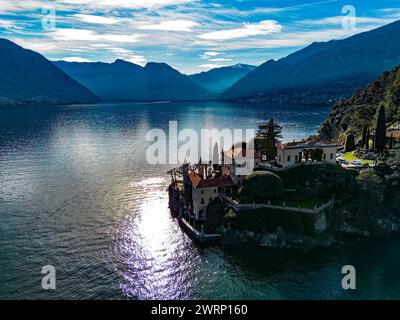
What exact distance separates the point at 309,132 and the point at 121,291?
163 m

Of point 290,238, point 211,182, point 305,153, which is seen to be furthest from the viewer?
point 305,153

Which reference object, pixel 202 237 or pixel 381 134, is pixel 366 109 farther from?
pixel 202 237

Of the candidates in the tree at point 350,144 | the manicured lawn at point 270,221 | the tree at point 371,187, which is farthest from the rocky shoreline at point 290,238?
the tree at point 350,144

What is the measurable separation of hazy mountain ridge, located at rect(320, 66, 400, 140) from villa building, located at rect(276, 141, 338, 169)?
24.8 m

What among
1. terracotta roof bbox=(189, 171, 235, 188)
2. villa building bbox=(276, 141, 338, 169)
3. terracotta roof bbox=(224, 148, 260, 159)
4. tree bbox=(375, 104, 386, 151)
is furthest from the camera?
tree bbox=(375, 104, 386, 151)

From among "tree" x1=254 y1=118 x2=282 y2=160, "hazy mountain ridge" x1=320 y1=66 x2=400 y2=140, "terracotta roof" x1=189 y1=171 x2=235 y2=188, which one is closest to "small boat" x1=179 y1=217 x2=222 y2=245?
"terracotta roof" x1=189 y1=171 x2=235 y2=188

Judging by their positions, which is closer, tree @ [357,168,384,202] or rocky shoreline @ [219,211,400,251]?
rocky shoreline @ [219,211,400,251]

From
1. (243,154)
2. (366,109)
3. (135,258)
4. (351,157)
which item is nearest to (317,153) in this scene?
(243,154)

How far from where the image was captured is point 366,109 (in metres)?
123

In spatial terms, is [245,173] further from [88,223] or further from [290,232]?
[88,223]

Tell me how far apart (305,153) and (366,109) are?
51.9 meters

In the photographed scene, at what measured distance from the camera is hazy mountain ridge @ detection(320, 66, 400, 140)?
119 meters

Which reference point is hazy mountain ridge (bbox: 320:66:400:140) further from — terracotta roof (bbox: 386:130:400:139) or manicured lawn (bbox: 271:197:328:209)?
manicured lawn (bbox: 271:197:328:209)

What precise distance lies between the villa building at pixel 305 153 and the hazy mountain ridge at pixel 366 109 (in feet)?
81.4
